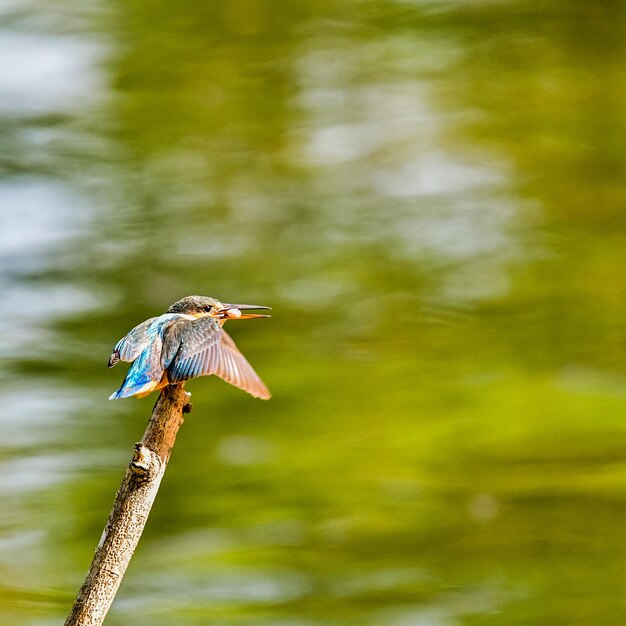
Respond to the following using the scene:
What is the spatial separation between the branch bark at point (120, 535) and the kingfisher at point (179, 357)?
0.16m

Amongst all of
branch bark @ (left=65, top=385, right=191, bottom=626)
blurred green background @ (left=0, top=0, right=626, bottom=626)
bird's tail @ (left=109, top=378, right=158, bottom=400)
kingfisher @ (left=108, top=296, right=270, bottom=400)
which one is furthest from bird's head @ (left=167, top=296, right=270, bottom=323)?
blurred green background @ (left=0, top=0, right=626, bottom=626)

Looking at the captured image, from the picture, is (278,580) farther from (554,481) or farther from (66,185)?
(66,185)

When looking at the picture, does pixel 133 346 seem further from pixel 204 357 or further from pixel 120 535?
pixel 120 535

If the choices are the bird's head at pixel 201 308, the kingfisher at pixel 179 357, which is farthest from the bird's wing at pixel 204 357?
the bird's head at pixel 201 308

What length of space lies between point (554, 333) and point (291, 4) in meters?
3.05

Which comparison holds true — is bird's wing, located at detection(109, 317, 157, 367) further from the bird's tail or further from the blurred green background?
the blurred green background

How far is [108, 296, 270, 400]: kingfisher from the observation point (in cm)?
143

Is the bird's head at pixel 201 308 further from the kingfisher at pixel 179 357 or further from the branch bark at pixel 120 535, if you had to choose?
the branch bark at pixel 120 535

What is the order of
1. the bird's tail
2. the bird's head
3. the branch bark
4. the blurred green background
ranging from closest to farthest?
the branch bark
the bird's tail
the bird's head
the blurred green background

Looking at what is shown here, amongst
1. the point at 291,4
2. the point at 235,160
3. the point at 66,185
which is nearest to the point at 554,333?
the point at 235,160

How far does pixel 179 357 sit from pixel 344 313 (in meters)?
3.01

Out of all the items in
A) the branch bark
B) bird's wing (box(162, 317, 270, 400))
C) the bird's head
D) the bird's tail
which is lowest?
the branch bark

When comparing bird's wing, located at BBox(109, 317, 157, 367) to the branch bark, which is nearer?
the branch bark

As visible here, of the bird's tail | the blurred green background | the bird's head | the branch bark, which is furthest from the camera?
the blurred green background
